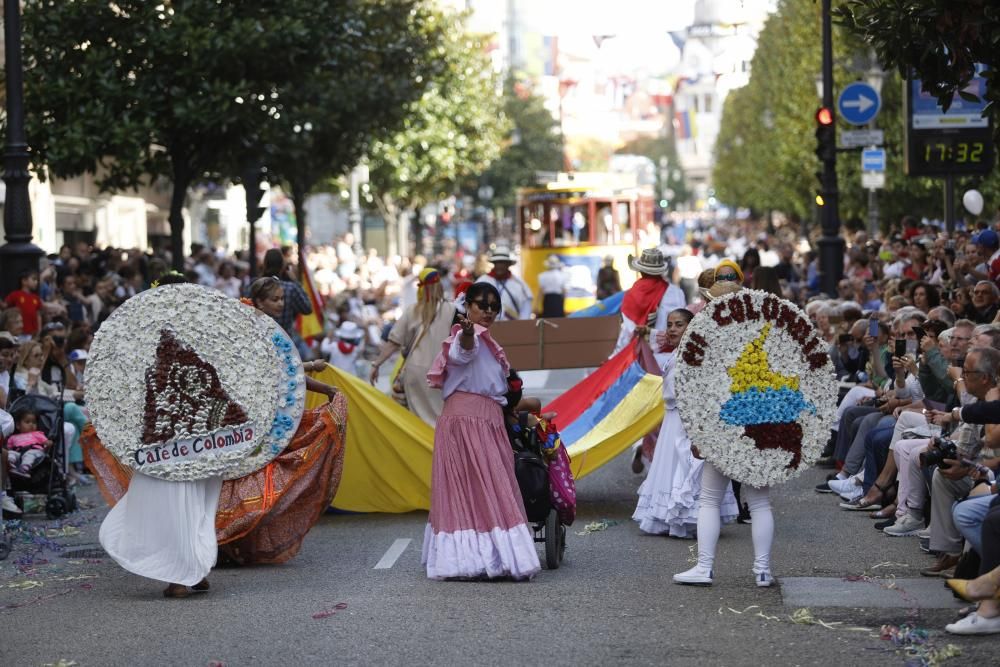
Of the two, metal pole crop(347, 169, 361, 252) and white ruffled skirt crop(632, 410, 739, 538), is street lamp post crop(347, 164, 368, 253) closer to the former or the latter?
metal pole crop(347, 169, 361, 252)

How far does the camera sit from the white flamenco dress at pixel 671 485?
37.9 ft

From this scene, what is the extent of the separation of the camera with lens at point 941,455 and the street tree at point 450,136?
37.6 meters

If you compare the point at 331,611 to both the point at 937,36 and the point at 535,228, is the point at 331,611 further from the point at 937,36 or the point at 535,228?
the point at 535,228

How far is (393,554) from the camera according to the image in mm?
10922

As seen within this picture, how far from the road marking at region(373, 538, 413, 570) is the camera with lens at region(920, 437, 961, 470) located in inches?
120

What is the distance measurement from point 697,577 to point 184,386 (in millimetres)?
2856

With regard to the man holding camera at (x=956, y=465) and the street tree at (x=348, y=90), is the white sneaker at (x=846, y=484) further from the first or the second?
the street tree at (x=348, y=90)

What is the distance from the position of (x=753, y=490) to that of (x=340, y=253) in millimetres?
31899

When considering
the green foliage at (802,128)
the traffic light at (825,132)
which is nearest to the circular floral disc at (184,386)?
the green foliage at (802,128)

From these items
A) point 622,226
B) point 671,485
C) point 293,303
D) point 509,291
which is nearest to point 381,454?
point 671,485

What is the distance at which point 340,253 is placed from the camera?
40.9 meters

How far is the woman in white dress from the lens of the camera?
11523 mm

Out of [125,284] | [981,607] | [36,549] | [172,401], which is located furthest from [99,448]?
[125,284]

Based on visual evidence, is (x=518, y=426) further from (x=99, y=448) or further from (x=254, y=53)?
(x=254, y=53)
